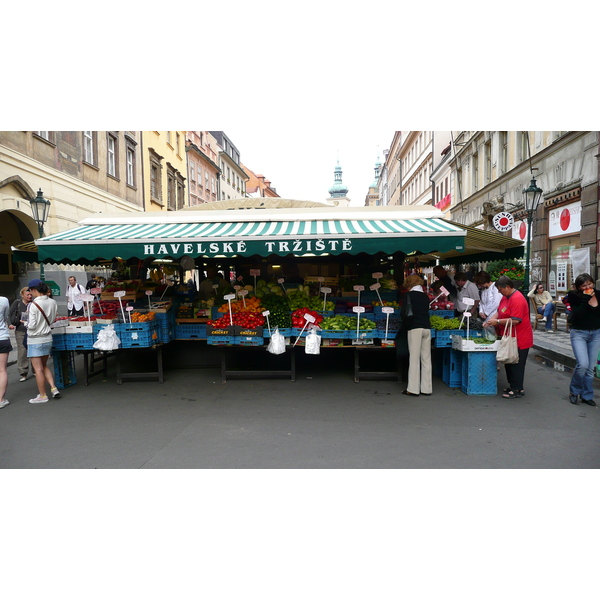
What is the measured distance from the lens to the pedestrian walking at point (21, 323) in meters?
7.72

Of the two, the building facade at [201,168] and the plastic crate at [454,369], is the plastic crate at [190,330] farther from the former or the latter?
the building facade at [201,168]

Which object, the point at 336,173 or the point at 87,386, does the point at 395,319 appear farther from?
the point at 336,173

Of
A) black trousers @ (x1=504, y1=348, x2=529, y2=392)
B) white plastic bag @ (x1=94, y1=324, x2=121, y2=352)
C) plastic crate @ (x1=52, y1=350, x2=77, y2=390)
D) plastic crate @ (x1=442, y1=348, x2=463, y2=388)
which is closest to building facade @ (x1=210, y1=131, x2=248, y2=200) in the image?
plastic crate @ (x1=52, y1=350, x2=77, y2=390)

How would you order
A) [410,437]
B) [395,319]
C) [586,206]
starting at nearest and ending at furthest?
[410,437] → [395,319] → [586,206]

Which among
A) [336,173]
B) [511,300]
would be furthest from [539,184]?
[336,173]

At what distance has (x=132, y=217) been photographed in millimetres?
8242

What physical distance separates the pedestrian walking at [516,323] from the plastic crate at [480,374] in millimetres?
219

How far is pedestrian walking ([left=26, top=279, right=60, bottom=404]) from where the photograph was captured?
6.51m

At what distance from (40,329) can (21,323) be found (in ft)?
6.47

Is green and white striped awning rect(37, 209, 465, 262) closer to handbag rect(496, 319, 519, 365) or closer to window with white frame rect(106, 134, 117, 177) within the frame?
handbag rect(496, 319, 519, 365)

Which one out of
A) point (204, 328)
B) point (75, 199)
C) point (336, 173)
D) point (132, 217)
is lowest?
point (204, 328)

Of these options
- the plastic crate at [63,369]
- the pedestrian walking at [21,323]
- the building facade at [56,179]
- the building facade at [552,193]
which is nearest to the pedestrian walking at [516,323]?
the plastic crate at [63,369]

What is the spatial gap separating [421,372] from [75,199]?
15.4m

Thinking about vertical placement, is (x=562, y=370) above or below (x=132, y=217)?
below
